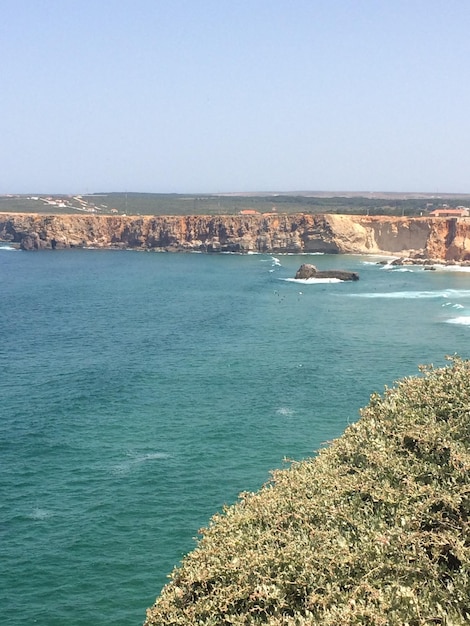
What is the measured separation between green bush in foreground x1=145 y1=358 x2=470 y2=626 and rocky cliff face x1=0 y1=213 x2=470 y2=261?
327ft

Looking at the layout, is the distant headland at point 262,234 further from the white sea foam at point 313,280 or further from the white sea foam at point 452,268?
the white sea foam at point 313,280

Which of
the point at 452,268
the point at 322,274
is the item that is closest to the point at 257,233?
the point at 322,274

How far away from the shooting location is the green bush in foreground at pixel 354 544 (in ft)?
34.4

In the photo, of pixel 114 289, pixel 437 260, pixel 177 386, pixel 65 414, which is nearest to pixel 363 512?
pixel 65 414

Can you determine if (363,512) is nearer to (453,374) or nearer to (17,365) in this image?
(453,374)

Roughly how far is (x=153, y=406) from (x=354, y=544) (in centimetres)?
2457

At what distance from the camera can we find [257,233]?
136 metres

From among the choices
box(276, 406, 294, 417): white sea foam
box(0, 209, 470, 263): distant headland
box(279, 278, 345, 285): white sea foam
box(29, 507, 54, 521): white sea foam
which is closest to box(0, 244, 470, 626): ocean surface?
box(29, 507, 54, 521): white sea foam

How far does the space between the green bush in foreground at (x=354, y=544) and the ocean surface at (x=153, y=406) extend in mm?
7326

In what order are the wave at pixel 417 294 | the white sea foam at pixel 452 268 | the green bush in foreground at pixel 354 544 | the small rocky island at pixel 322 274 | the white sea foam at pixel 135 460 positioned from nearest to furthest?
the green bush in foreground at pixel 354 544
the white sea foam at pixel 135 460
the wave at pixel 417 294
the small rocky island at pixel 322 274
the white sea foam at pixel 452 268

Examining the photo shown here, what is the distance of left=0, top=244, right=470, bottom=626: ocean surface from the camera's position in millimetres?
21469

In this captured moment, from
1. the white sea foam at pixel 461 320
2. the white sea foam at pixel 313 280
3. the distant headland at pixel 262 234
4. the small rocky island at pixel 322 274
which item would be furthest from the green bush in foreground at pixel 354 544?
the distant headland at pixel 262 234

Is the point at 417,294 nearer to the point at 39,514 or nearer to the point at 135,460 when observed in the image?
the point at 135,460

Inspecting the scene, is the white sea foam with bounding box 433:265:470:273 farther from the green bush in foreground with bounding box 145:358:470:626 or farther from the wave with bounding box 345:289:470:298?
the green bush in foreground with bounding box 145:358:470:626
